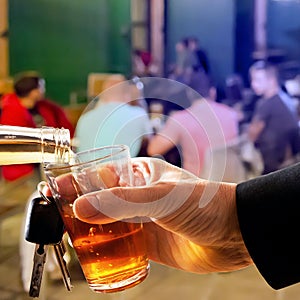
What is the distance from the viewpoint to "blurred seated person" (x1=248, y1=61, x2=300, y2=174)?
3.63 m

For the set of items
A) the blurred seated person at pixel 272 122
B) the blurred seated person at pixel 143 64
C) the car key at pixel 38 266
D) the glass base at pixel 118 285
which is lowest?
the blurred seated person at pixel 272 122

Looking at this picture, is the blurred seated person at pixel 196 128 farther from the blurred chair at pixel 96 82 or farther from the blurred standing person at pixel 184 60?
the blurred chair at pixel 96 82

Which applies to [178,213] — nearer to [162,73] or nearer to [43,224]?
[43,224]

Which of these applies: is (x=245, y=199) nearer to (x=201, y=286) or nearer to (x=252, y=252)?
(x=252, y=252)

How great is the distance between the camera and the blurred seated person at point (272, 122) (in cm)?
363

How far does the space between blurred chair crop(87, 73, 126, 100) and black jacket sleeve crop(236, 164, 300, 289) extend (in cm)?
322

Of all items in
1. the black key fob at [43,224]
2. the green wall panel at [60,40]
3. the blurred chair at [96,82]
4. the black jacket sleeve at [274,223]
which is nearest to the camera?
the black key fob at [43,224]

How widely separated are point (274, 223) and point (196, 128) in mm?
2224

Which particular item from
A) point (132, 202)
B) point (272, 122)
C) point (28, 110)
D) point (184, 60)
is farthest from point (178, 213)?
point (184, 60)

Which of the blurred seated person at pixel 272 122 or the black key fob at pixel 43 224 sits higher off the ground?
the black key fob at pixel 43 224

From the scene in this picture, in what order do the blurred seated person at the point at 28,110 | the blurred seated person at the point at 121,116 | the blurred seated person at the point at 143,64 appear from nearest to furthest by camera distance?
1. the blurred seated person at the point at 121,116
2. the blurred seated person at the point at 28,110
3. the blurred seated person at the point at 143,64

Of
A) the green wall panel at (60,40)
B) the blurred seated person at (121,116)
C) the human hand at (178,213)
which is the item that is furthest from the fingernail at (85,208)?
the green wall panel at (60,40)

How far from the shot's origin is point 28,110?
340 centimetres

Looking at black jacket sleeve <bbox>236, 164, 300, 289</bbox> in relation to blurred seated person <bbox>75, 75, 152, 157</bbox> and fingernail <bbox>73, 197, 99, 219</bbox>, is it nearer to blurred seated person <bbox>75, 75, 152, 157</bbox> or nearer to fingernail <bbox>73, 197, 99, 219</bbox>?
fingernail <bbox>73, 197, 99, 219</bbox>
